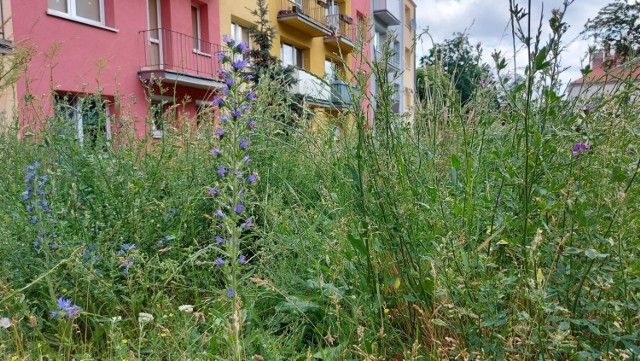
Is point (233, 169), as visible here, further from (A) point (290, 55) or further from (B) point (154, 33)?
(A) point (290, 55)

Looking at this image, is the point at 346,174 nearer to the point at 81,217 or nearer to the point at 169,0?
the point at 81,217

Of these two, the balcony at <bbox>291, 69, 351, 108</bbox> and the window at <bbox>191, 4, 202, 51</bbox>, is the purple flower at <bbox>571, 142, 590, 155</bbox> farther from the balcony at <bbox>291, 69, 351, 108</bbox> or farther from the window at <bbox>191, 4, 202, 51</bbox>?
the window at <bbox>191, 4, 202, 51</bbox>

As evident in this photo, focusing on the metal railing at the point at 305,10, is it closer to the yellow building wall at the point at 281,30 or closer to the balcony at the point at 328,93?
the yellow building wall at the point at 281,30

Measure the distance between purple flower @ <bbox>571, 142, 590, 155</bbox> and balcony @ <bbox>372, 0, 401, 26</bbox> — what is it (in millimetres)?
25017

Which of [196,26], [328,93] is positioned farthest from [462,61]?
[196,26]

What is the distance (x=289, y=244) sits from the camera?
80.7 inches

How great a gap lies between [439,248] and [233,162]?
57cm

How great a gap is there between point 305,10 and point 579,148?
18133mm

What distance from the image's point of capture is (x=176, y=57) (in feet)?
37.3

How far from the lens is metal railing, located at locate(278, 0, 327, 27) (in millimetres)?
16297

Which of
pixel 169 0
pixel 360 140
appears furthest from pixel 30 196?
pixel 169 0

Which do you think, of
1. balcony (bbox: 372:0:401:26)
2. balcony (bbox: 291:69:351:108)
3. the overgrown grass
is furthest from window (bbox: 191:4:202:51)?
balcony (bbox: 372:0:401:26)

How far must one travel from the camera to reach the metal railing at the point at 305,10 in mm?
16297

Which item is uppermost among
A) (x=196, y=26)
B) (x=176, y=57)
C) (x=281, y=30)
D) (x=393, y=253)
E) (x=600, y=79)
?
(x=281, y=30)
